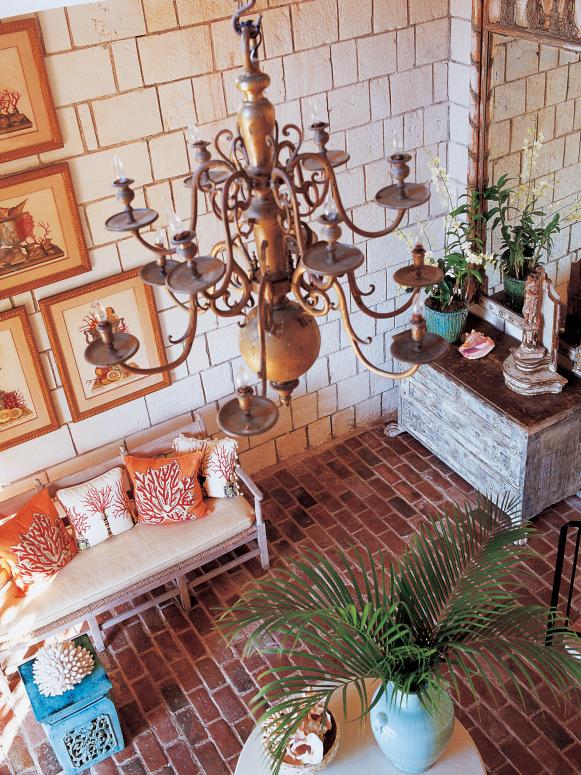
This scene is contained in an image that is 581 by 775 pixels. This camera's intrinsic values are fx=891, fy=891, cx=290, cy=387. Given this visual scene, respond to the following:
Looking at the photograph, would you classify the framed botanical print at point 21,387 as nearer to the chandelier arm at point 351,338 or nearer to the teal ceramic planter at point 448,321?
the teal ceramic planter at point 448,321

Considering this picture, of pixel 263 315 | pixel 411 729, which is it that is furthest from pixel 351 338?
pixel 411 729

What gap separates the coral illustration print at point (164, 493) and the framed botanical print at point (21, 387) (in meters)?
0.60

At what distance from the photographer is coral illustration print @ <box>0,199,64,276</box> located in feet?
14.4

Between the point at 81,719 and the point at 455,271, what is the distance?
3.32 meters

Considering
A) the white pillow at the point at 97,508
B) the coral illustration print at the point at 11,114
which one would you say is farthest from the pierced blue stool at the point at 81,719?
the coral illustration print at the point at 11,114

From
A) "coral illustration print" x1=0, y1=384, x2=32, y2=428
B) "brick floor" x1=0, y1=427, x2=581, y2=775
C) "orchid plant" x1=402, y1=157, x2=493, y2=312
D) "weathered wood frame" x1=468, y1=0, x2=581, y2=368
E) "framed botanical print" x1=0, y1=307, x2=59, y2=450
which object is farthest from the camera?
"orchid plant" x1=402, y1=157, x2=493, y2=312

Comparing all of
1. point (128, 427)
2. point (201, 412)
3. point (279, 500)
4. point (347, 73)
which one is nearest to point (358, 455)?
point (279, 500)

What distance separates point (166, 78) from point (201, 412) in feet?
6.56

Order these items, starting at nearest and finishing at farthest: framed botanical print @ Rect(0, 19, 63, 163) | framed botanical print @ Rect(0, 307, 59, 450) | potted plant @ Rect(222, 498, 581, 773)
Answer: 1. potted plant @ Rect(222, 498, 581, 773)
2. framed botanical print @ Rect(0, 19, 63, 163)
3. framed botanical print @ Rect(0, 307, 59, 450)

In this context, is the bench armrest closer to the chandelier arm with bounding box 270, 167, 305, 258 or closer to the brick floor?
the brick floor

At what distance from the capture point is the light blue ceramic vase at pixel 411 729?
330cm

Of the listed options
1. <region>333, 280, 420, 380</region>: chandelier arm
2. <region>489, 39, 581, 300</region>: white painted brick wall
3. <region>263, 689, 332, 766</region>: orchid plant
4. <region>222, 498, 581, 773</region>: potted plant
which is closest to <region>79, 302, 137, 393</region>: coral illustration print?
<region>222, 498, 581, 773</region>: potted plant

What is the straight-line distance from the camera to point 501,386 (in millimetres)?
5336

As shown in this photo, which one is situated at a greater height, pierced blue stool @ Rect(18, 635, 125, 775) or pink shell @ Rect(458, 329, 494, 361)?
pink shell @ Rect(458, 329, 494, 361)
